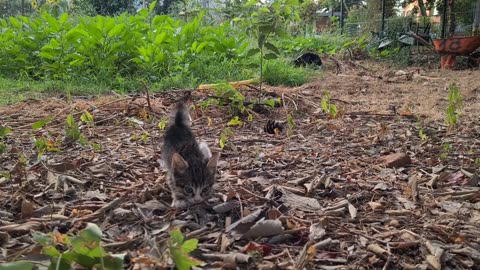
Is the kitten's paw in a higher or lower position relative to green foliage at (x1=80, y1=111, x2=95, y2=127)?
lower

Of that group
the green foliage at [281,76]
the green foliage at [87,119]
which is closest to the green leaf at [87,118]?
the green foliage at [87,119]

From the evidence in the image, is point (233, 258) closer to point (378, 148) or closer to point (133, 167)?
point (133, 167)

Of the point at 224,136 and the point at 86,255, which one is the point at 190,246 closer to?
the point at 86,255

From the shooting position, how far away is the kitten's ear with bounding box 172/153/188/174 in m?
2.38

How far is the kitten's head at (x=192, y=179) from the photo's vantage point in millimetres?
2381

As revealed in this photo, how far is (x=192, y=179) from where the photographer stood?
2.38 meters

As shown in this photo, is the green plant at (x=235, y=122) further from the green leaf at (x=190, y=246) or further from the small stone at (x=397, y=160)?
the green leaf at (x=190, y=246)

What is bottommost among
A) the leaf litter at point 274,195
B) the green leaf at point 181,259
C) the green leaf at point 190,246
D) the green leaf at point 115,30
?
the leaf litter at point 274,195

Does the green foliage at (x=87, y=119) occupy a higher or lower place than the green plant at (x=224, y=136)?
higher

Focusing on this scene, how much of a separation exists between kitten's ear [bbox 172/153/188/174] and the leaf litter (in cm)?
22

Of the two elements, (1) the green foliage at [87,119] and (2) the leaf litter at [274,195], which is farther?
(1) the green foliage at [87,119]

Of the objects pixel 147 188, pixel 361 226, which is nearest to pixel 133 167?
pixel 147 188

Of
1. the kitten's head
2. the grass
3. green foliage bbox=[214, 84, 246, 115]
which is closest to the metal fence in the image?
the grass

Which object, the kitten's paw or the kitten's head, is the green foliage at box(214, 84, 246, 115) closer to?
the kitten's head
